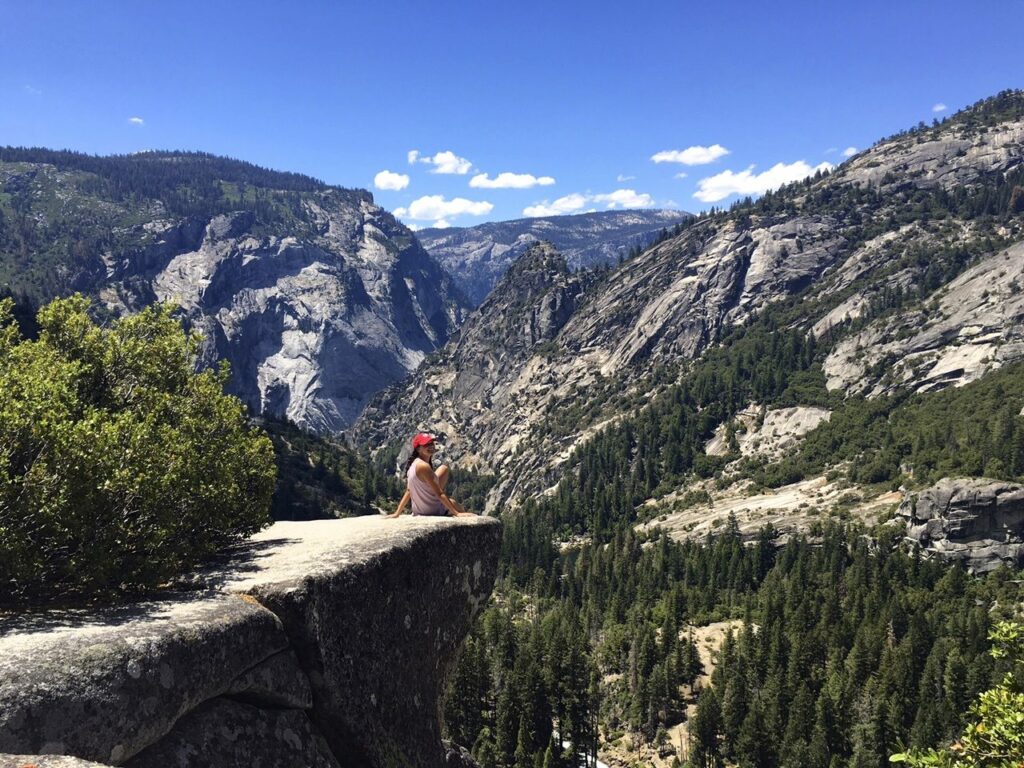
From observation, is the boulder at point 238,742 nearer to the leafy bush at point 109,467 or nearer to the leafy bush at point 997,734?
the leafy bush at point 109,467

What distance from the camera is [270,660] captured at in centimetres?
1180

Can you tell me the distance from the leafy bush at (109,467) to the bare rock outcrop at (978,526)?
195691 mm

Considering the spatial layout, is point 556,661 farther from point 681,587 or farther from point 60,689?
point 60,689

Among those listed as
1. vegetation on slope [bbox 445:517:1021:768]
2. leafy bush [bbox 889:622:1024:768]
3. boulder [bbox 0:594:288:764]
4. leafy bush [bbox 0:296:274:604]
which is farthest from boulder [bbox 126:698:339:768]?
vegetation on slope [bbox 445:517:1021:768]

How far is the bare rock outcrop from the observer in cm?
16600

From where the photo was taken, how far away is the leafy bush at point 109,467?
448 inches

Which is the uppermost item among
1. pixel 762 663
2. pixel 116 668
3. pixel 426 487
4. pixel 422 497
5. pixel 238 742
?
pixel 426 487

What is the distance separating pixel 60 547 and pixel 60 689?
13.1 feet

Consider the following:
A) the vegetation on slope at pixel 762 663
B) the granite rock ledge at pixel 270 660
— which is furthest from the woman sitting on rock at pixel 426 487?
the vegetation on slope at pixel 762 663

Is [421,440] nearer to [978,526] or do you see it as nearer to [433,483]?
[433,483]

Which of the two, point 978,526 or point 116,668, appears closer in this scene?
point 116,668

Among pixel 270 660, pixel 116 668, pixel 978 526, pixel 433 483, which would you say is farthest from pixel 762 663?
pixel 116 668

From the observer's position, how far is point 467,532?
18.1 m

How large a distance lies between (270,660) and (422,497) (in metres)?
7.66
